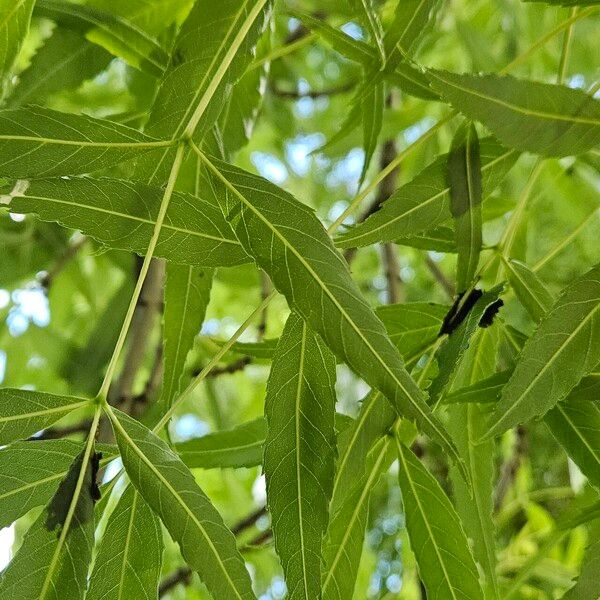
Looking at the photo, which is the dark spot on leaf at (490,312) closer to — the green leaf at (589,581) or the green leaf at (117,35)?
the green leaf at (589,581)

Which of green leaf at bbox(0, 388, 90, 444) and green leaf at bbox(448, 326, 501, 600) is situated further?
green leaf at bbox(448, 326, 501, 600)

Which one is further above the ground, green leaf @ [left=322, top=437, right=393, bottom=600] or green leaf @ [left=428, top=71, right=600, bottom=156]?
green leaf @ [left=428, top=71, right=600, bottom=156]

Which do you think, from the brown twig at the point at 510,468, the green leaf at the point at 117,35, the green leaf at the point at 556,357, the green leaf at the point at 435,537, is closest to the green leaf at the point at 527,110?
the green leaf at the point at 556,357

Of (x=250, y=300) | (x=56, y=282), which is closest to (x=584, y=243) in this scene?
(x=250, y=300)

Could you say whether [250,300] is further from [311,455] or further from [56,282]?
[311,455]

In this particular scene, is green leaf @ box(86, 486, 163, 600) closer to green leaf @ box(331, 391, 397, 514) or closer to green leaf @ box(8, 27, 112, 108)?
green leaf @ box(331, 391, 397, 514)

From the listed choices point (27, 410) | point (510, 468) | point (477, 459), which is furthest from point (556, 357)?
point (510, 468)

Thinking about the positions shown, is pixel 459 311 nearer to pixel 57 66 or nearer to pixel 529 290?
pixel 529 290

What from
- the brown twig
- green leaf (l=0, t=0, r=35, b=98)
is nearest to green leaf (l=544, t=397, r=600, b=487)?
green leaf (l=0, t=0, r=35, b=98)
